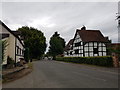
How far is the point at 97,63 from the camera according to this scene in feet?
79.4

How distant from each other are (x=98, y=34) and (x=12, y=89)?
38.0m

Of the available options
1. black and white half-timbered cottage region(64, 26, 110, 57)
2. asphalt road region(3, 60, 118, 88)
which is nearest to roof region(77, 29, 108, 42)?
black and white half-timbered cottage region(64, 26, 110, 57)

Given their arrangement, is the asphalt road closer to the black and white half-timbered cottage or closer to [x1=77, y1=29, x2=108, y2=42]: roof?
the black and white half-timbered cottage

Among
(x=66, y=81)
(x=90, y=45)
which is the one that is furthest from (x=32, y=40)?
(x=66, y=81)

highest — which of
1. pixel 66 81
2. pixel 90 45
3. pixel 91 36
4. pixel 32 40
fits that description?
pixel 91 36

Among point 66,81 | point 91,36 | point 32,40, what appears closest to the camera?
point 66,81

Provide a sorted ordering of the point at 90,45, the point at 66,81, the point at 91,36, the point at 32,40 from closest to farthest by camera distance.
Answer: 1. the point at 66,81
2. the point at 90,45
3. the point at 91,36
4. the point at 32,40

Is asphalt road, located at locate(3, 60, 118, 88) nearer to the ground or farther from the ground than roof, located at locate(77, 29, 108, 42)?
nearer to the ground

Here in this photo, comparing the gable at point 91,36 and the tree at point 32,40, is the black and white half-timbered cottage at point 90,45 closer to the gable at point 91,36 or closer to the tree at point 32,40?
the gable at point 91,36

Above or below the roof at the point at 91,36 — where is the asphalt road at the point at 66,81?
below

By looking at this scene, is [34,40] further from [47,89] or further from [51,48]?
[47,89]

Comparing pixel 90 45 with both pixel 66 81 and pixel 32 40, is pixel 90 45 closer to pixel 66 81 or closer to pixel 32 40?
pixel 32 40

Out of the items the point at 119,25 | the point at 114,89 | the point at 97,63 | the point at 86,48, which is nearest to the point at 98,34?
the point at 86,48

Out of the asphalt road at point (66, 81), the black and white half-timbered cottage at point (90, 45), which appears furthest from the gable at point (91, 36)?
the asphalt road at point (66, 81)
